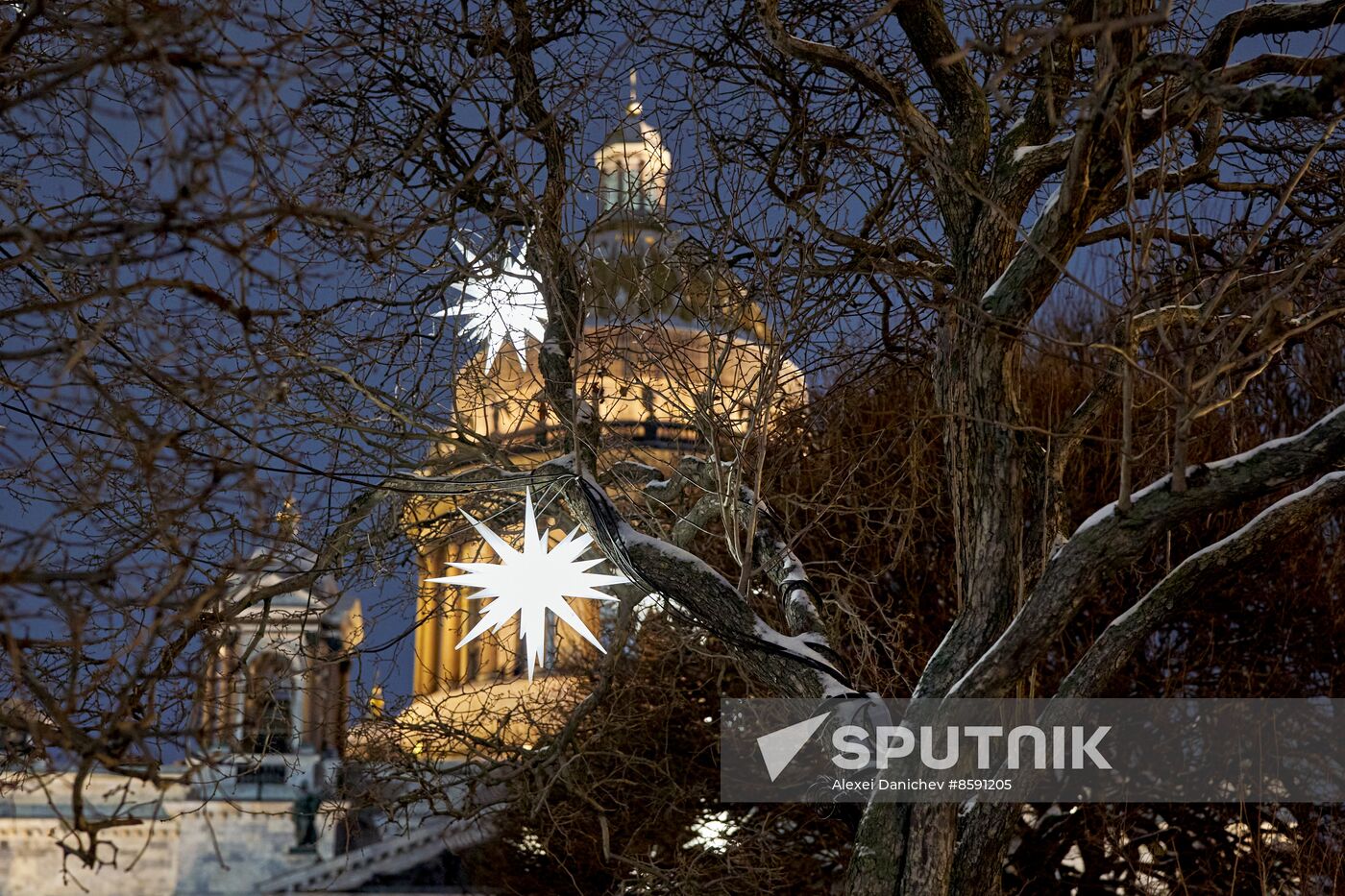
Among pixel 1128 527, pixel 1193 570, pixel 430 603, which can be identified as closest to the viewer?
pixel 1128 527

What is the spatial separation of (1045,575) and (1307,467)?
132 cm

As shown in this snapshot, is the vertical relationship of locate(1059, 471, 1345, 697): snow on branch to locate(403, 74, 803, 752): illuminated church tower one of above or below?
below

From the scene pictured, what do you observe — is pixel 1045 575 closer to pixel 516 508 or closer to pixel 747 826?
pixel 516 508
